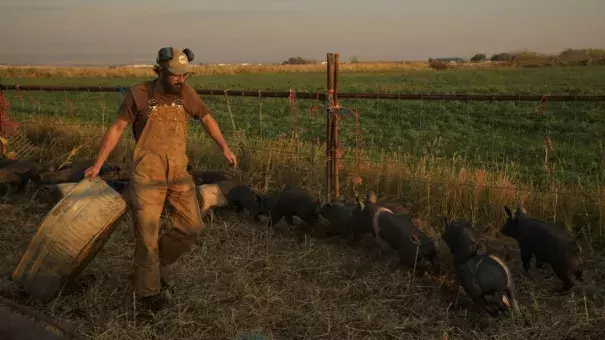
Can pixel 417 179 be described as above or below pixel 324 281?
Result: above

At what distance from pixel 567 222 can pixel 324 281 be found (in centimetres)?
289

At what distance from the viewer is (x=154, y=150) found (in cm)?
443

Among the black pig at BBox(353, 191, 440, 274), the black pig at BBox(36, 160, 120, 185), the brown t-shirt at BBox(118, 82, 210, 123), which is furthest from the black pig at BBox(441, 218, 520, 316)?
the black pig at BBox(36, 160, 120, 185)

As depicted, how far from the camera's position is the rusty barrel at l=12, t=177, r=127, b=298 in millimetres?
4629

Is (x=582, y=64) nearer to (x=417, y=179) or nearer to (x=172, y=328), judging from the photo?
(x=417, y=179)

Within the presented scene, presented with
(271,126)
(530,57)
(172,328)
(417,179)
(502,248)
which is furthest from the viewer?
(530,57)

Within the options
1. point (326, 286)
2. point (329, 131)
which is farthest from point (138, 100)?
point (329, 131)

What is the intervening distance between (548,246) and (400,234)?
128 centimetres

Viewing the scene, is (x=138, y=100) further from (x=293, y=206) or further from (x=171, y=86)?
(x=293, y=206)

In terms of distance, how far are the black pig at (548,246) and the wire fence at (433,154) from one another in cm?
108

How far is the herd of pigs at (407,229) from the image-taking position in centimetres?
431

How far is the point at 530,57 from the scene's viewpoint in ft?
163

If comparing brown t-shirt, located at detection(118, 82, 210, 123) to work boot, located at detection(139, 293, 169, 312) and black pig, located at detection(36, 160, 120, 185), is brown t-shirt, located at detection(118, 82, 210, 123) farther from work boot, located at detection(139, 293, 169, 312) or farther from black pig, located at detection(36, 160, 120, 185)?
black pig, located at detection(36, 160, 120, 185)

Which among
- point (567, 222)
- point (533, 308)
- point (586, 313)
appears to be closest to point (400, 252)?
point (533, 308)
